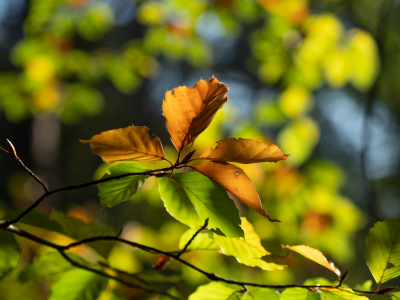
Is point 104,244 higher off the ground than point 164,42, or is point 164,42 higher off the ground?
point 164,42

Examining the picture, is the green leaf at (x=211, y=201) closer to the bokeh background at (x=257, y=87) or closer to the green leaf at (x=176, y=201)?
the green leaf at (x=176, y=201)

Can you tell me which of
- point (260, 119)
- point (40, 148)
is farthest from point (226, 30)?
point (40, 148)

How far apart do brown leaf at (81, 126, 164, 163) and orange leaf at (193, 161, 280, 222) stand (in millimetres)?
59

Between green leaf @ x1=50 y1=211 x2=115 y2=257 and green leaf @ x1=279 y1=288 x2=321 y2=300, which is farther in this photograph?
green leaf @ x1=50 y1=211 x2=115 y2=257

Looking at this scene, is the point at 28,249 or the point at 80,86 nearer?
the point at 28,249

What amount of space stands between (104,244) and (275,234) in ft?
3.31

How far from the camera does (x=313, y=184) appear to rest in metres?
1.36

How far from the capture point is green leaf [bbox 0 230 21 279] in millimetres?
406

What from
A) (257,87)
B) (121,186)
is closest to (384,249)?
(121,186)

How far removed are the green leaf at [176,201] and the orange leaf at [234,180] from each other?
56mm

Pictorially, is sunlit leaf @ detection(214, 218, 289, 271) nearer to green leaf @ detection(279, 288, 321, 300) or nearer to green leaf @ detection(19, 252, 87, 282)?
green leaf @ detection(279, 288, 321, 300)

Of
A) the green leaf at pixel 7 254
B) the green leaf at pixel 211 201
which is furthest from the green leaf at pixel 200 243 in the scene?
the green leaf at pixel 7 254

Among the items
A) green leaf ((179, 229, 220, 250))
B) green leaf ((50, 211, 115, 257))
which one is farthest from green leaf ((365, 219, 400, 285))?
green leaf ((50, 211, 115, 257))

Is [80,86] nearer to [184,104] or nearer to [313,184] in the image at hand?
[313,184]
